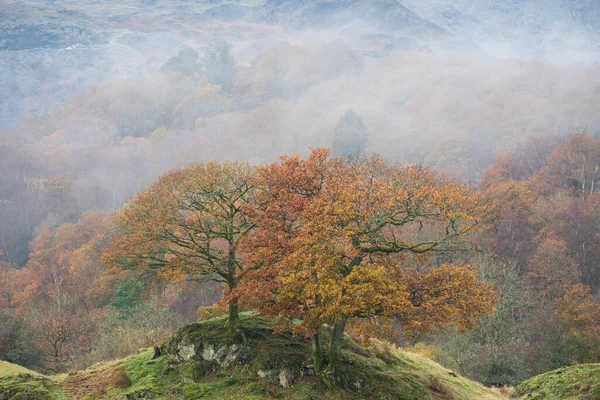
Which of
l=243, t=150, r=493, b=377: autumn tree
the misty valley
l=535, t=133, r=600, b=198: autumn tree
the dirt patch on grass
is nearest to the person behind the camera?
l=243, t=150, r=493, b=377: autumn tree

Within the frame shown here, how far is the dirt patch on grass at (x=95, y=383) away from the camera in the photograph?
2158 cm

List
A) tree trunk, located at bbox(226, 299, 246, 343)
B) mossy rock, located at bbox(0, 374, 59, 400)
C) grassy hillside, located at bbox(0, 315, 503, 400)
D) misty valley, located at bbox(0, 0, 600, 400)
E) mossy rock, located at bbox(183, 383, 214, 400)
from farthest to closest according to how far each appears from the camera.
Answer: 1. tree trunk, located at bbox(226, 299, 246, 343)
2. grassy hillside, located at bbox(0, 315, 503, 400)
3. mossy rock, located at bbox(183, 383, 214, 400)
4. misty valley, located at bbox(0, 0, 600, 400)
5. mossy rock, located at bbox(0, 374, 59, 400)

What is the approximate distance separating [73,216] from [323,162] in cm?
10489

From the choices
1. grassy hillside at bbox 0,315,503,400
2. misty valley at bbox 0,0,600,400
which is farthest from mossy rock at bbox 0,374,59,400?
misty valley at bbox 0,0,600,400

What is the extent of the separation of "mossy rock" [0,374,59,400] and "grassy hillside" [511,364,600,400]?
26.2 meters

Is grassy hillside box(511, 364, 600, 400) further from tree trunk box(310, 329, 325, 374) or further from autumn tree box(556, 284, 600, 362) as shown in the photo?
tree trunk box(310, 329, 325, 374)

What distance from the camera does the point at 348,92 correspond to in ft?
501

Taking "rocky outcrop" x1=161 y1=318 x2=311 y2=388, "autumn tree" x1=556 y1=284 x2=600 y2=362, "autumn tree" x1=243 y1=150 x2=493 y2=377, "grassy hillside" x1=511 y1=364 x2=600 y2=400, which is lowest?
"autumn tree" x1=556 y1=284 x2=600 y2=362

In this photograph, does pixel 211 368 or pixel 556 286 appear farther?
A: pixel 556 286

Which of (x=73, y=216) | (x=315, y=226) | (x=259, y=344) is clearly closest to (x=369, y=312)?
(x=315, y=226)

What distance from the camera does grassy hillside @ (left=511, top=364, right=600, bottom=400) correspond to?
20689 millimetres

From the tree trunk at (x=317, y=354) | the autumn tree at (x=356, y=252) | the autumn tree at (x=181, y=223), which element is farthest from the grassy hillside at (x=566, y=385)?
the autumn tree at (x=181, y=223)

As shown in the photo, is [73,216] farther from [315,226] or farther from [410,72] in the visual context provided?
[410,72]

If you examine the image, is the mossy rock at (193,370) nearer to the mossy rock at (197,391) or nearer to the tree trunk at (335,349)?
the mossy rock at (197,391)
